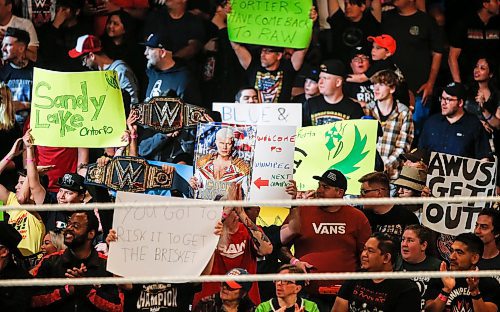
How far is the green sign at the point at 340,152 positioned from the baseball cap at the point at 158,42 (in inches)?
44.4

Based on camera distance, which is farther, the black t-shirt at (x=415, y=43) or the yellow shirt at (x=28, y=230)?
the black t-shirt at (x=415, y=43)

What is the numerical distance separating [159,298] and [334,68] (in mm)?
2211

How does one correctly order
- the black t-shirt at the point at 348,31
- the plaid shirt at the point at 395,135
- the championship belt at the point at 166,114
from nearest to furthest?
1. the championship belt at the point at 166,114
2. the plaid shirt at the point at 395,135
3. the black t-shirt at the point at 348,31

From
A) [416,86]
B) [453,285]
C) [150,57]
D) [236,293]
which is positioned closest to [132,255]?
[236,293]

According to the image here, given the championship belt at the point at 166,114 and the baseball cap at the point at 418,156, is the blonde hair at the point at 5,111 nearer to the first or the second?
the championship belt at the point at 166,114

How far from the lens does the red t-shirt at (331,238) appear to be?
6.86m

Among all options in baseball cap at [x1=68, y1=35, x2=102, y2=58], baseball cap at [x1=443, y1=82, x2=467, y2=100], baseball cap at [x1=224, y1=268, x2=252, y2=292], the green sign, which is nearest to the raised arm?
baseball cap at [x1=68, y1=35, x2=102, y2=58]

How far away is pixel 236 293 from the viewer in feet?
21.2

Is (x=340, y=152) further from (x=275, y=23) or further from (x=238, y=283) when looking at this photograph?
(x=238, y=283)

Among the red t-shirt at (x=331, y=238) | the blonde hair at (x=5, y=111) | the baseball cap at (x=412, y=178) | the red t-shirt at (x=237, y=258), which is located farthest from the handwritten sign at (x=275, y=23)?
the red t-shirt at (x=237, y=258)

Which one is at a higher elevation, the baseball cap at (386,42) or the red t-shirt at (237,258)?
the baseball cap at (386,42)

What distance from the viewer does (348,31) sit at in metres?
8.40

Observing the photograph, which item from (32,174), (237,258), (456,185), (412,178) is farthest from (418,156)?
(32,174)

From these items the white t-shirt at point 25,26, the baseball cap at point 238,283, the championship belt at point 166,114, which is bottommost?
the baseball cap at point 238,283
